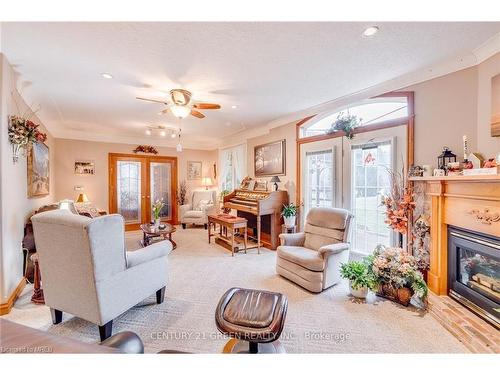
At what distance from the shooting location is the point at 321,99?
360 cm

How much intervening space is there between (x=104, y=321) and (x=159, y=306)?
663 mm

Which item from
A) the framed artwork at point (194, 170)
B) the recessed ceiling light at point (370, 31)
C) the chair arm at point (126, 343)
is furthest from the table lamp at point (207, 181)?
the chair arm at point (126, 343)

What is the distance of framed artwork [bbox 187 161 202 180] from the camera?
725 cm

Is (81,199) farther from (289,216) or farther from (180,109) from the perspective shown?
(289,216)

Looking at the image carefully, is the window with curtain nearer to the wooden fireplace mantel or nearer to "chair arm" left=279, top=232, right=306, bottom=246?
"chair arm" left=279, top=232, right=306, bottom=246

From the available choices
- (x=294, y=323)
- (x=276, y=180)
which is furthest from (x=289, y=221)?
(x=294, y=323)

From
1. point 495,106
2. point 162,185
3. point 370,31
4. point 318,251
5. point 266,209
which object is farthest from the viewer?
point 162,185

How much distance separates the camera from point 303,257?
2.80 m

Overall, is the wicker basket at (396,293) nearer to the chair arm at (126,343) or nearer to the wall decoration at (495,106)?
the wall decoration at (495,106)

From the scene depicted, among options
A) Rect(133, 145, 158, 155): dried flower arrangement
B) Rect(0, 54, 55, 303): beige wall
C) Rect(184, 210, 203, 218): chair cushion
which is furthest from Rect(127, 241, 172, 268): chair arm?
Rect(133, 145, 158, 155): dried flower arrangement

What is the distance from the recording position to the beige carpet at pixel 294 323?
1.85 meters

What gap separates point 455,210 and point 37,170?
5639mm

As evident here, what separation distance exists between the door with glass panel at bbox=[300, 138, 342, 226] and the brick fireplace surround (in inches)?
46.3

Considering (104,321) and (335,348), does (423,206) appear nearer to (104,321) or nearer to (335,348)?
(335,348)
